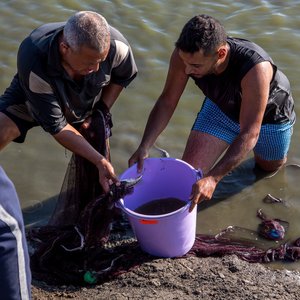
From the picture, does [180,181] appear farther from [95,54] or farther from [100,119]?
[95,54]

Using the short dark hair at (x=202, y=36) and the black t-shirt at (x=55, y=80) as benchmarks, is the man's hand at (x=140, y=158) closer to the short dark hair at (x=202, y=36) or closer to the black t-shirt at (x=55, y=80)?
the black t-shirt at (x=55, y=80)

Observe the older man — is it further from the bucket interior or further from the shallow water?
the shallow water

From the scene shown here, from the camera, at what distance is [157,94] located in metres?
5.44

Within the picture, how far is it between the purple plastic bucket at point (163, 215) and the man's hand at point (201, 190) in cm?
5

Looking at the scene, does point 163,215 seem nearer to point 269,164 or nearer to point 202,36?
point 202,36

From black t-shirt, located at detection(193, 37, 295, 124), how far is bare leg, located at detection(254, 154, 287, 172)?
366mm

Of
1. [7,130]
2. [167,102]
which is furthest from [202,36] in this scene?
[7,130]

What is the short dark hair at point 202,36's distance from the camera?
348 cm

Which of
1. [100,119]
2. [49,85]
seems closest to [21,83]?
[49,85]


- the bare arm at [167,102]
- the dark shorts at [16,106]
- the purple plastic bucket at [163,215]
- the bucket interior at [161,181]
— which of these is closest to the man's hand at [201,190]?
the purple plastic bucket at [163,215]

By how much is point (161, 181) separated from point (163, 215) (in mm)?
626

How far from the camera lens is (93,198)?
403 cm

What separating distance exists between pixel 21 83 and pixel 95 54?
69cm

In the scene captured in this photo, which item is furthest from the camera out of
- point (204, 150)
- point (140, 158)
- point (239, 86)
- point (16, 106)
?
point (204, 150)
